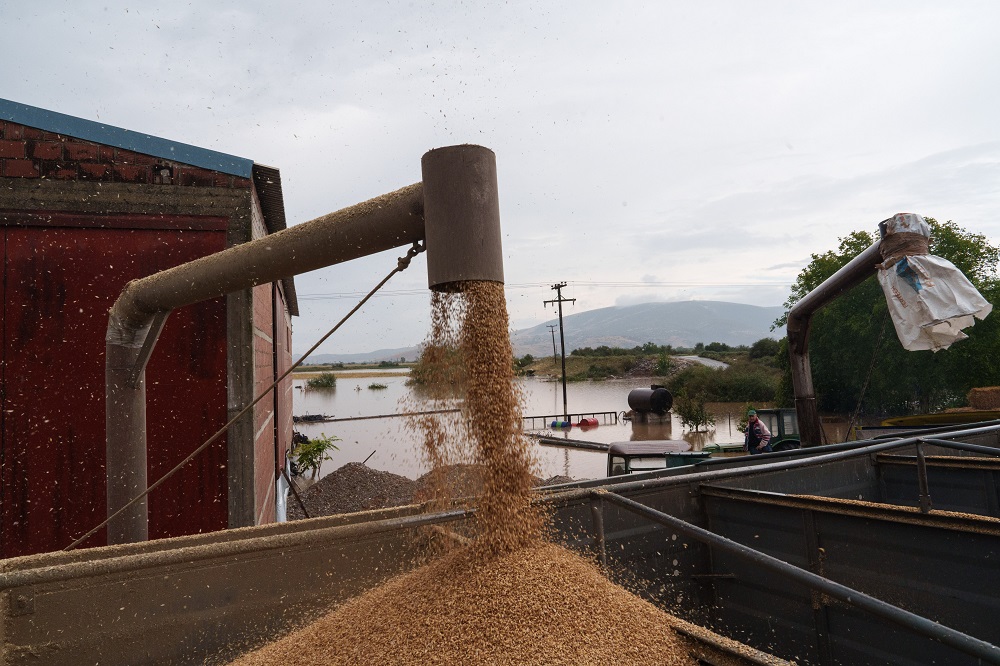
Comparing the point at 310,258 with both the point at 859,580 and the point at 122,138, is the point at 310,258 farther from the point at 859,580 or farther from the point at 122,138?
the point at 122,138

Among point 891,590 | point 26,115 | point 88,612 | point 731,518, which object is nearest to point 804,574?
point 891,590

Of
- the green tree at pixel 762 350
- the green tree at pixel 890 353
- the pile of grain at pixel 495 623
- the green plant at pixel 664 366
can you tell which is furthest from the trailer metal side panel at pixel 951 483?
the green tree at pixel 762 350

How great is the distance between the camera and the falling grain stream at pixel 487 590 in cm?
212

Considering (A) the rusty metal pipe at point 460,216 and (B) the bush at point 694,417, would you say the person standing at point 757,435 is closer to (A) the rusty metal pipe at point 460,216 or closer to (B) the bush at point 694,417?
(A) the rusty metal pipe at point 460,216

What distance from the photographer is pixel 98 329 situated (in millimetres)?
4395

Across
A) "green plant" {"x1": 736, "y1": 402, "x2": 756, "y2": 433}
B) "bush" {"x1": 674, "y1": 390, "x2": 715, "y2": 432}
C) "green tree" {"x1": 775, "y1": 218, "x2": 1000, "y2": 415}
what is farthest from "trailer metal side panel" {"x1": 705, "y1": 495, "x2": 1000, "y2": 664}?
"bush" {"x1": 674, "y1": 390, "x2": 715, "y2": 432}

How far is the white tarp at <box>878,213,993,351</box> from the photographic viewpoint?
5.34 meters

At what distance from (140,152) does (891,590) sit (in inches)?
216

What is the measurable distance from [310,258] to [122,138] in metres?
3.09

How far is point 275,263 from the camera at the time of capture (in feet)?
8.54

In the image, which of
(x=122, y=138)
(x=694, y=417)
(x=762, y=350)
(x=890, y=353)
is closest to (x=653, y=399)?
(x=694, y=417)

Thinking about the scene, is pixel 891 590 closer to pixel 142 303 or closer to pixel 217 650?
pixel 217 650

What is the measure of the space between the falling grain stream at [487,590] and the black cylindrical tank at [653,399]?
25.4 metres

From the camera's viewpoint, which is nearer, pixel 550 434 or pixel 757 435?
pixel 757 435
